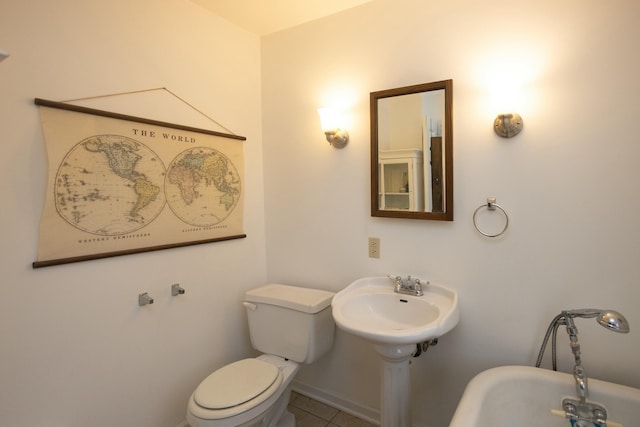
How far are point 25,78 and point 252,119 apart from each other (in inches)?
46.7

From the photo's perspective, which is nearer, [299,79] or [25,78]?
[25,78]

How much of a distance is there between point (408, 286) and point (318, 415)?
1049 millimetres

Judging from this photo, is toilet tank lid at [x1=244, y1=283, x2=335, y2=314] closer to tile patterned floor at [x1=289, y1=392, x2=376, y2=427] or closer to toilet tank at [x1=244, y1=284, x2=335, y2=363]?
toilet tank at [x1=244, y1=284, x2=335, y2=363]

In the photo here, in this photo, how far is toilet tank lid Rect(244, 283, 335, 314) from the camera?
181 centimetres

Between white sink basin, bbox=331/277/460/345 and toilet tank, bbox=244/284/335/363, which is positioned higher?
white sink basin, bbox=331/277/460/345

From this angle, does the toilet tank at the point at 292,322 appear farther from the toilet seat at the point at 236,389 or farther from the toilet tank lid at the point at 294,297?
the toilet seat at the point at 236,389

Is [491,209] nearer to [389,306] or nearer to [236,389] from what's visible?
[389,306]

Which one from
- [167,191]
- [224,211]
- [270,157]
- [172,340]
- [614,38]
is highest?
[614,38]

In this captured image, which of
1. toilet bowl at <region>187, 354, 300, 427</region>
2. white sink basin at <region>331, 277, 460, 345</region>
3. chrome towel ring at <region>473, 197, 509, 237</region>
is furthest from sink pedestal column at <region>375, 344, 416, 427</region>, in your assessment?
chrome towel ring at <region>473, 197, 509, 237</region>

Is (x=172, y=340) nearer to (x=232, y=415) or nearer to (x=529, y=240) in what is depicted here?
(x=232, y=415)

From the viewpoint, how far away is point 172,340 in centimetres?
177

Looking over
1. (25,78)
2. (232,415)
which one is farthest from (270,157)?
(232,415)

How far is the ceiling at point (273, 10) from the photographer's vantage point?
5.98ft

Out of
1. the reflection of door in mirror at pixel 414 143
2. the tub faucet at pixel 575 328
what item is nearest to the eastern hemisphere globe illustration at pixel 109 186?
the reflection of door in mirror at pixel 414 143
